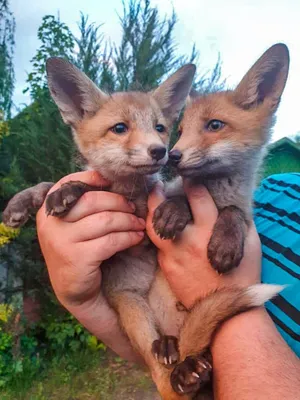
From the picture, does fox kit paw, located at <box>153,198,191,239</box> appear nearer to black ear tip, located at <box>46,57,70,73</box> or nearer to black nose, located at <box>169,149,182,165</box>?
black nose, located at <box>169,149,182,165</box>

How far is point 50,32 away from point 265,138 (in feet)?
11.3

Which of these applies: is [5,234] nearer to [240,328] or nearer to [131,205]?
[131,205]

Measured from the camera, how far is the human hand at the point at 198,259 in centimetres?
170

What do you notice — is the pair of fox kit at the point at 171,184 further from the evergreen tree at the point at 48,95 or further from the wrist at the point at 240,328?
the evergreen tree at the point at 48,95

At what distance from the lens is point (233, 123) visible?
2004 mm

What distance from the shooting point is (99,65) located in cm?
471

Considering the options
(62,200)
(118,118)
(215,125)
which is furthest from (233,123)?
(62,200)

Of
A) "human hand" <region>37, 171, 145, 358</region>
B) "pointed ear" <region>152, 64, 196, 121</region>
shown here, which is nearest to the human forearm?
"human hand" <region>37, 171, 145, 358</region>

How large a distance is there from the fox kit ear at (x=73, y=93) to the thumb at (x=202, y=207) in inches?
28.2

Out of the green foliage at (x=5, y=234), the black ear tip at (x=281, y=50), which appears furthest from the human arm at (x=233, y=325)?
the green foliage at (x=5, y=234)

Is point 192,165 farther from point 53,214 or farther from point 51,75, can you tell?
point 51,75

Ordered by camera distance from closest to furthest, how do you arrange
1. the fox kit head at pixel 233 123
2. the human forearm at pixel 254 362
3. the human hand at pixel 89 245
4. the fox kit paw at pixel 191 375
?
the human forearm at pixel 254 362
the fox kit paw at pixel 191 375
the human hand at pixel 89 245
the fox kit head at pixel 233 123

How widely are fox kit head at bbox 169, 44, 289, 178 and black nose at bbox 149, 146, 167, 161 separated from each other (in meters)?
0.05

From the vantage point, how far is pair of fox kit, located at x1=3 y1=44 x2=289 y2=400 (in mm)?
1672
